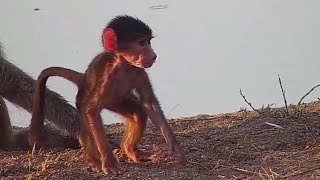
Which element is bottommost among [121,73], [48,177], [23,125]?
[23,125]

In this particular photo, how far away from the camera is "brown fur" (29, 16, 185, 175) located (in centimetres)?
252

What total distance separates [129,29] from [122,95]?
0.76ft

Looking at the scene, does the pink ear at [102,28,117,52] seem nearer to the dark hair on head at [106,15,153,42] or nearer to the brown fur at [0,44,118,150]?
the dark hair on head at [106,15,153,42]

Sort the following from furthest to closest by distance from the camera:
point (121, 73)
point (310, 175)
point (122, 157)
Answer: point (122, 157)
point (121, 73)
point (310, 175)

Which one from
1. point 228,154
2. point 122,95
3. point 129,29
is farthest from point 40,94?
point 228,154

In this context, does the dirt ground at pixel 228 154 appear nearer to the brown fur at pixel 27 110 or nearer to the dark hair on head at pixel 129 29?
the brown fur at pixel 27 110

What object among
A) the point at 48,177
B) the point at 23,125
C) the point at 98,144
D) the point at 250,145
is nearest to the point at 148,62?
the point at 98,144

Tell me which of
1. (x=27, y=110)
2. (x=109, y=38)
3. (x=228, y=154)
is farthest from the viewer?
(x=27, y=110)

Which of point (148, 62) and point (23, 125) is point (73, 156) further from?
point (23, 125)

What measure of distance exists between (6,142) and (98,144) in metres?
1.17

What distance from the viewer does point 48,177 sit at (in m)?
2.51

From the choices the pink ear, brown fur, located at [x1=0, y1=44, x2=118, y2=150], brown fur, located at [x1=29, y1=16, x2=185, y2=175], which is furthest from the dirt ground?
the pink ear

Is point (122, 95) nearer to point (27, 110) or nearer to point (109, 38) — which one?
point (109, 38)

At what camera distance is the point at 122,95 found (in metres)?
2.63
